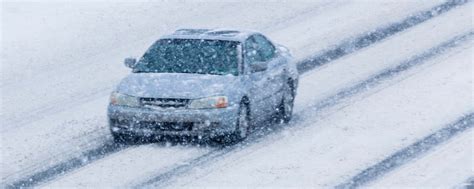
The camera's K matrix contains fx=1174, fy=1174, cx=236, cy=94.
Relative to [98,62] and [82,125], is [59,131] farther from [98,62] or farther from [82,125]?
[98,62]

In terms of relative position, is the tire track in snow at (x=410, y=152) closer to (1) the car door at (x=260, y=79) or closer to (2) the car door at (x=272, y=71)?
(1) the car door at (x=260, y=79)

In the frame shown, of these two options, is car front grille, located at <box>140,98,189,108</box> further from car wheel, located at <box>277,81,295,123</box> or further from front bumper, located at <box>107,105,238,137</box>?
car wheel, located at <box>277,81,295,123</box>

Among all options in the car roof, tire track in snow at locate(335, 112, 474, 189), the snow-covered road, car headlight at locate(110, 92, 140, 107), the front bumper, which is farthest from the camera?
the car roof

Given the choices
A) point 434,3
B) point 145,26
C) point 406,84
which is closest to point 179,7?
point 145,26

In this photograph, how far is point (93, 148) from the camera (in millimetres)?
14578

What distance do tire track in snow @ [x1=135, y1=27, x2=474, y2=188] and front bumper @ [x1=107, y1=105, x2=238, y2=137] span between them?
326 mm

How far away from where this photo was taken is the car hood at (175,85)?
1445 cm

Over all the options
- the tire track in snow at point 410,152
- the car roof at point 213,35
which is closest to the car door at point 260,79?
the car roof at point 213,35

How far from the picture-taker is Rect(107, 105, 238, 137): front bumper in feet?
47.0

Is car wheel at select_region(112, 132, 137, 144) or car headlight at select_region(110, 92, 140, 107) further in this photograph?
car wheel at select_region(112, 132, 137, 144)

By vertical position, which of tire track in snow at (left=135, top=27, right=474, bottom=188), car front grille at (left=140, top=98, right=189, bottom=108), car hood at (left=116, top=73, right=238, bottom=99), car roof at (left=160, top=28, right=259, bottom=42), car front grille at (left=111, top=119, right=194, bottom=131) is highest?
car roof at (left=160, top=28, right=259, bottom=42)

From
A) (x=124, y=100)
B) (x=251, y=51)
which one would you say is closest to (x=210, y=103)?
(x=124, y=100)

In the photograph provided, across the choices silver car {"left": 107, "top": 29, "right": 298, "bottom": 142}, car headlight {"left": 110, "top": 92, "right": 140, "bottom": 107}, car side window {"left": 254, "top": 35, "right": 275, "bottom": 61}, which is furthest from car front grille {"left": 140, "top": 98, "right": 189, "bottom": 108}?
car side window {"left": 254, "top": 35, "right": 275, "bottom": 61}

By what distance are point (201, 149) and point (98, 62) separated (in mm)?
6323
